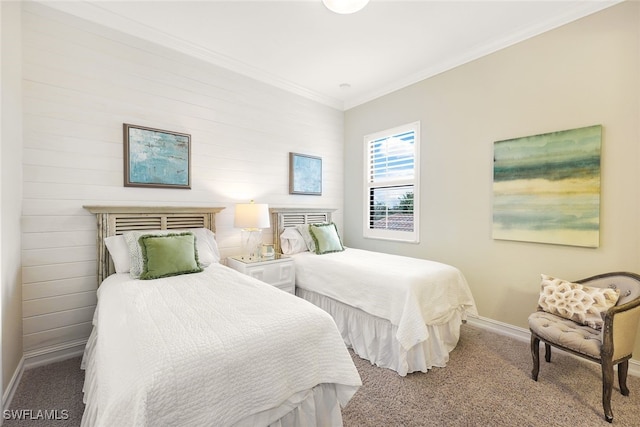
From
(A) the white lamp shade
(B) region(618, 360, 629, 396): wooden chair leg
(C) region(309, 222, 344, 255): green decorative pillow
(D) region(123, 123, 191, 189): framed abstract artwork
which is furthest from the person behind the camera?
(C) region(309, 222, 344, 255): green decorative pillow

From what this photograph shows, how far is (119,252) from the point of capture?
2.35m

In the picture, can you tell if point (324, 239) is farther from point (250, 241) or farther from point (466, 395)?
point (466, 395)

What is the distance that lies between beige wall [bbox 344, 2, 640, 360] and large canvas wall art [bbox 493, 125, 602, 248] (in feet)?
0.24

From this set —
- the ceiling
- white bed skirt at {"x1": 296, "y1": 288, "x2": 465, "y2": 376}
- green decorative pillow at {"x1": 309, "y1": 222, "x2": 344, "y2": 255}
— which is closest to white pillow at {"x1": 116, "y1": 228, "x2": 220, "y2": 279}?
green decorative pillow at {"x1": 309, "y1": 222, "x2": 344, "y2": 255}

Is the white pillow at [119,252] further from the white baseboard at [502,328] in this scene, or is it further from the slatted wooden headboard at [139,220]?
the white baseboard at [502,328]

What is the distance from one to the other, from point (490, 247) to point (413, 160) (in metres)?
1.36

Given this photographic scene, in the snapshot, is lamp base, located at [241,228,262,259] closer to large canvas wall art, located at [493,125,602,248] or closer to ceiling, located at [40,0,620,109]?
ceiling, located at [40,0,620,109]

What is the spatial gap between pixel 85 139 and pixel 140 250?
109 cm

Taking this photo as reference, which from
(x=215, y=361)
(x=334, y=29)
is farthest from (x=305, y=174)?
(x=215, y=361)

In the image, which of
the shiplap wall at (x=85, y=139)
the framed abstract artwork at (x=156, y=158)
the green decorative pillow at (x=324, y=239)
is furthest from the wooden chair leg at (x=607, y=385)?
the framed abstract artwork at (x=156, y=158)

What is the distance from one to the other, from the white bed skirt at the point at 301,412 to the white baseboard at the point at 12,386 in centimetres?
85

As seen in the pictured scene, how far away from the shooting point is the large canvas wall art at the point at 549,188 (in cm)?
234

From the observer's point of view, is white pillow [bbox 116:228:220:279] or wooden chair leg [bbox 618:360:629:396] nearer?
wooden chair leg [bbox 618:360:629:396]

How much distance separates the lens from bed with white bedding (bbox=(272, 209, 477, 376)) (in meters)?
2.18
